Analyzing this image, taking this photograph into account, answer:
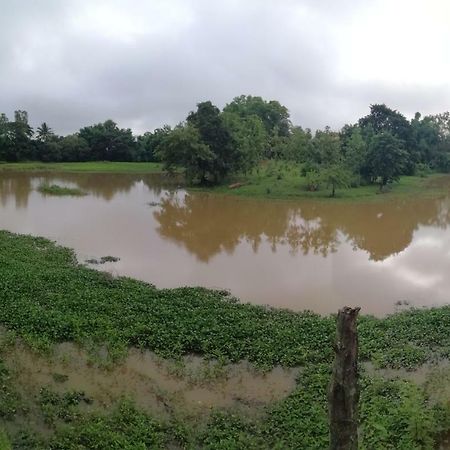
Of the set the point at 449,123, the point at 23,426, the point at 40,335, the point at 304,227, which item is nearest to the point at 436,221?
the point at 304,227

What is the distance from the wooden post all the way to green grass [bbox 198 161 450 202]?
28.9m

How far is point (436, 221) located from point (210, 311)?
19672mm

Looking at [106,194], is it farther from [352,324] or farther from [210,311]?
[352,324]

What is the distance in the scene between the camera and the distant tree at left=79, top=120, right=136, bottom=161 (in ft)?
224

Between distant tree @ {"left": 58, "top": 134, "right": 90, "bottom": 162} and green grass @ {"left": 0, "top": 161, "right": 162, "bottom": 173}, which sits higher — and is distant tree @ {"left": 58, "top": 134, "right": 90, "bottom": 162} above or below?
above

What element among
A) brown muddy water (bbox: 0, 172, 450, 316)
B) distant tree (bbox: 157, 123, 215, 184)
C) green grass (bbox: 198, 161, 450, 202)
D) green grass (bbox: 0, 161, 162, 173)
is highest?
distant tree (bbox: 157, 123, 215, 184)

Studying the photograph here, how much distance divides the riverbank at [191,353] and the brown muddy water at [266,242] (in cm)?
191

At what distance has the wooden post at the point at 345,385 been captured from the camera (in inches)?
142

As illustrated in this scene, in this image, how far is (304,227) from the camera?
2428cm

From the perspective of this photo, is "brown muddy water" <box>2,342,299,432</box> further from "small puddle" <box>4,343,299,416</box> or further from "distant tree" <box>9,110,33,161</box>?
"distant tree" <box>9,110,33,161</box>

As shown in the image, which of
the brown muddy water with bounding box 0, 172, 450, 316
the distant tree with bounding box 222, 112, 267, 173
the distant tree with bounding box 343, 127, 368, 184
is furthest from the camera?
the distant tree with bounding box 222, 112, 267, 173

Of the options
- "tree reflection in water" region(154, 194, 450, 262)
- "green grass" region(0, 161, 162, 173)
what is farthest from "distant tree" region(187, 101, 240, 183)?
"green grass" region(0, 161, 162, 173)

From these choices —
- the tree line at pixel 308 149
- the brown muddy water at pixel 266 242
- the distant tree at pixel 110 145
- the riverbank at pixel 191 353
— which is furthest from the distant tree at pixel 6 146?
the riverbank at pixel 191 353

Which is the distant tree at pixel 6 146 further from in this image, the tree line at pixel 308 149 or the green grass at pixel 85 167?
the tree line at pixel 308 149
